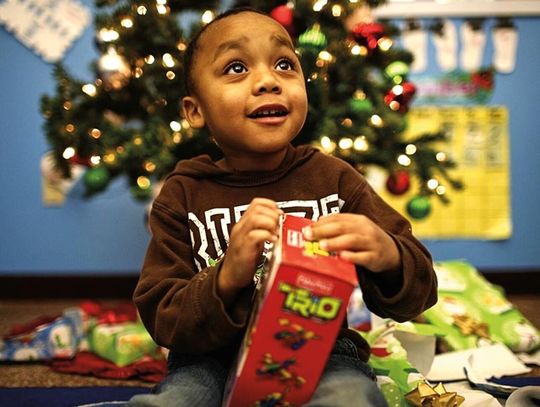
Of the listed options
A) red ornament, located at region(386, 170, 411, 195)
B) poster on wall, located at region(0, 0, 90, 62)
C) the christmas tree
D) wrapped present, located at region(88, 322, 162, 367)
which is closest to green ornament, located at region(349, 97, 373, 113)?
the christmas tree

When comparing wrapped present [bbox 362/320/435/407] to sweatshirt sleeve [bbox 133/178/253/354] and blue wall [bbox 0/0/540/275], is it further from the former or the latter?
blue wall [bbox 0/0/540/275]

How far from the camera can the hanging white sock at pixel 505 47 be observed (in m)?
2.09

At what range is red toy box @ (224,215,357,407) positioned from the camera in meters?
0.52

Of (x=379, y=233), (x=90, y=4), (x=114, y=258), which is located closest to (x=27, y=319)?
(x=114, y=258)

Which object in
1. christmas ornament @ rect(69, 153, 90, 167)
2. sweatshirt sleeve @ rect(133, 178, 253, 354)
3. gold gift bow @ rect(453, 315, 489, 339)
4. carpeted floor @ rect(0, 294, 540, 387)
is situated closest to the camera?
sweatshirt sleeve @ rect(133, 178, 253, 354)

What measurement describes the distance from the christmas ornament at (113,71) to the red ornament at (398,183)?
2.57 ft

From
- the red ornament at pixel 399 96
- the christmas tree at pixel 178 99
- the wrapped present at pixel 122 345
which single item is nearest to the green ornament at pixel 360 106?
the christmas tree at pixel 178 99

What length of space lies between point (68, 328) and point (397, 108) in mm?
1086

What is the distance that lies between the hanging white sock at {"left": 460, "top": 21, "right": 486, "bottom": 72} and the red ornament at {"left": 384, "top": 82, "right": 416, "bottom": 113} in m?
0.70

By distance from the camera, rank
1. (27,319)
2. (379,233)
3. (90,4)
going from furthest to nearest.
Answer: (90,4), (27,319), (379,233)

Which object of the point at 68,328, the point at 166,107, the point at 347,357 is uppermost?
the point at 166,107

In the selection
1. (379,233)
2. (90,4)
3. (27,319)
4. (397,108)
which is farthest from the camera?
(90,4)

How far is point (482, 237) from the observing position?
2141 mm

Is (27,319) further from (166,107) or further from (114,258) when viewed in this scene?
(166,107)
